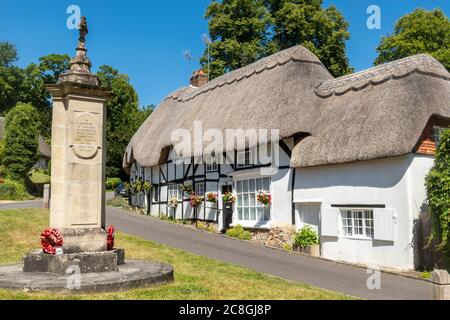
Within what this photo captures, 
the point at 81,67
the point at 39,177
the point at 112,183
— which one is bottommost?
the point at 112,183

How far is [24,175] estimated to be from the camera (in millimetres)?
34281

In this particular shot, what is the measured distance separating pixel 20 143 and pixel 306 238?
25.9 meters

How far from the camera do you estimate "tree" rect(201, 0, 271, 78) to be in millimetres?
32156

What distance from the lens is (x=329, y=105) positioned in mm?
17109

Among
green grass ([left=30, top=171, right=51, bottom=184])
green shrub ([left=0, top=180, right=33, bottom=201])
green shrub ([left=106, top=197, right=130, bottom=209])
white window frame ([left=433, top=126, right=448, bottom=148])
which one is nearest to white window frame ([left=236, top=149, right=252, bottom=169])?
white window frame ([left=433, top=126, right=448, bottom=148])

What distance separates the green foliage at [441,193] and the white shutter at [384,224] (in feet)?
4.08

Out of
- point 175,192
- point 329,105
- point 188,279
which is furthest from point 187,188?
point 188,279

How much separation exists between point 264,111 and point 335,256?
639 centimetres

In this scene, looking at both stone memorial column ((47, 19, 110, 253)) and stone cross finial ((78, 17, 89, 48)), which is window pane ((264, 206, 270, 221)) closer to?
stone memorial column ((47, 19, 110, 253))

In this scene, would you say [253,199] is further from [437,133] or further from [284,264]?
[437,133]
